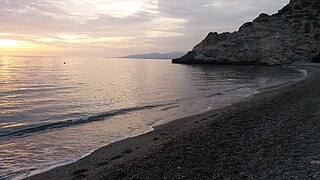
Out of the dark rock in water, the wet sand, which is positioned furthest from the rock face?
the wet sand

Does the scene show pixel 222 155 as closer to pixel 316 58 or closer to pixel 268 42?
pixel 316 58

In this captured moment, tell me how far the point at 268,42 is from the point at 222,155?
362ft

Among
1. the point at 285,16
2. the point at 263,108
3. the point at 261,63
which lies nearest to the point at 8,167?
the point at 263,108

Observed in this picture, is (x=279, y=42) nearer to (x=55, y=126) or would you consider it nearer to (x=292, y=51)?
(x=292, y=51)

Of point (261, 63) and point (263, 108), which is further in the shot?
point (261, 63)

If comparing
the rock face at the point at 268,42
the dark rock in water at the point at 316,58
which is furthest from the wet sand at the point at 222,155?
the rock face at the point at 268,42

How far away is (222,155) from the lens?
363 inches

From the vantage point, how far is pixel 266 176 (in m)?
7.32

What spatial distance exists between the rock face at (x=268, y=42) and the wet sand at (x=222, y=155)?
3639 inches

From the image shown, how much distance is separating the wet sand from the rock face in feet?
303

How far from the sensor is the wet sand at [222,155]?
7.82 m

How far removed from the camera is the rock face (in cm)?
10206

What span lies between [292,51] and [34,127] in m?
102

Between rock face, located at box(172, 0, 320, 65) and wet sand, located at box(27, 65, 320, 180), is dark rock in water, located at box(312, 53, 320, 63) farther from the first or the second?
wet sand, located at box(27, 65, 320, 180)
